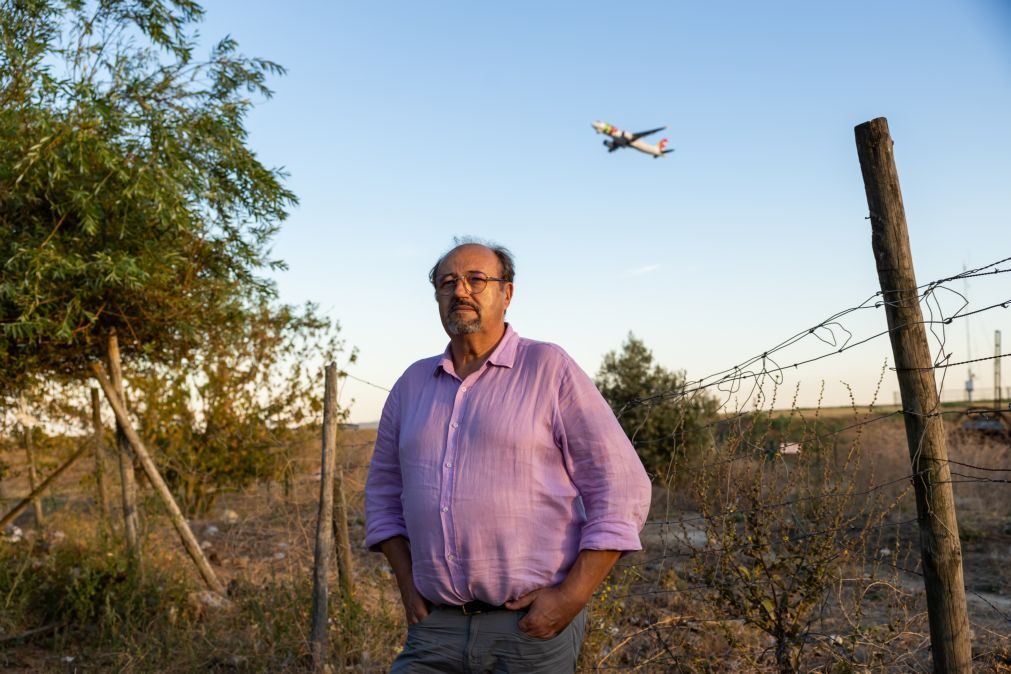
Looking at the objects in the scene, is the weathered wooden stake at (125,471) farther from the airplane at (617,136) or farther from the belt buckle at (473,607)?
the airplane at (617,136)

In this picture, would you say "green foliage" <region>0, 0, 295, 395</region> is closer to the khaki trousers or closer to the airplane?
the khaki trousers

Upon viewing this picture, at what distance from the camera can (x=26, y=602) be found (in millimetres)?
6195

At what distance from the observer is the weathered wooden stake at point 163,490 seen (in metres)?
6.80

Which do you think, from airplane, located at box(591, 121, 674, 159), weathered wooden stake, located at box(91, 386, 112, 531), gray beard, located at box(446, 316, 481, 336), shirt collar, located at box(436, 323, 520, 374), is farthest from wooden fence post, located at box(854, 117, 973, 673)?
airplane, located at box(591, 121, 674, 159)

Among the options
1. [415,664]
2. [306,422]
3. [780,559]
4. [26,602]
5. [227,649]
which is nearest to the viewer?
[415,664]

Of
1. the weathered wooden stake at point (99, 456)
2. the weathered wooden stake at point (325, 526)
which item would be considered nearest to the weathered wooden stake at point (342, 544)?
the weathered wooden stake at point (325, 526)

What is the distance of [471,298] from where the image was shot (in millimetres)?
2660

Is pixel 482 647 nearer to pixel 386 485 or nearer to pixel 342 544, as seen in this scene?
pixel 386 485

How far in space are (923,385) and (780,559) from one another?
1077 millimetres

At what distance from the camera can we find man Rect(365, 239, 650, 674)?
2.39m

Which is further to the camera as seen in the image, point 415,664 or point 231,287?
point 231,287

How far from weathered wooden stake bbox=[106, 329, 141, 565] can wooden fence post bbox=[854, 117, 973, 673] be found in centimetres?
587

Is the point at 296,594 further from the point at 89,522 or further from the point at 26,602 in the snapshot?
the point at 89,522

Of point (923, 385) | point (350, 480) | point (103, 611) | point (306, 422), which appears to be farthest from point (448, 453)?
point (306, 422)
